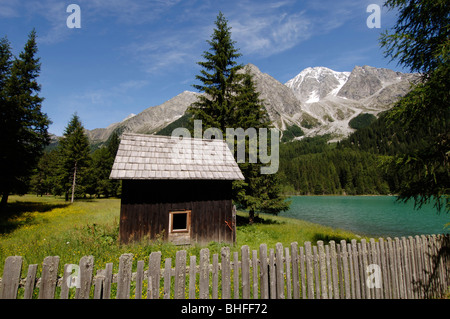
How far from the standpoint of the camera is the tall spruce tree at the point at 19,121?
758 inches

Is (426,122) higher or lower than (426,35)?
lower

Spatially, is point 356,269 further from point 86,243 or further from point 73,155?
point 73,155

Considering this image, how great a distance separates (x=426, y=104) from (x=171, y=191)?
37.5 ft

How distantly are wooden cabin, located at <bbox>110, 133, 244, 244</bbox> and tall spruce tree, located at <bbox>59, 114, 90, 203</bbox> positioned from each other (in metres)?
28.3

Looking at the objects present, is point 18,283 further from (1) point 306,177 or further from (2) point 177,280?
(1) point 306,177

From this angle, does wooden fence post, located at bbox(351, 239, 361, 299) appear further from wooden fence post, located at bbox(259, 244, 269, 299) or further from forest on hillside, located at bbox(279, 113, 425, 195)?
forest on hillside, located at bbox(279, 113, 425, 195)

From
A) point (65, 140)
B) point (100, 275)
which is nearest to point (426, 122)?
point (100, 275)

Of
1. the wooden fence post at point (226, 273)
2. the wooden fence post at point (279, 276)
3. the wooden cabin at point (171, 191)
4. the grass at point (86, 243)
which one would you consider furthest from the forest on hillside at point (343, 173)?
the wooden fence post at point (226, 273)

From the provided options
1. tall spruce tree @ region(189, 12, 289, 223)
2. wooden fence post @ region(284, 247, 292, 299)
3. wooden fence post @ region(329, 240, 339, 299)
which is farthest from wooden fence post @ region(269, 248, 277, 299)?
tall spruce tree @ region(189, 12, 289, 223)

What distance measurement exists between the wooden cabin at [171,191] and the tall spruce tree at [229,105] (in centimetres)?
458

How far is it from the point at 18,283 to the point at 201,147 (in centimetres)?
1130

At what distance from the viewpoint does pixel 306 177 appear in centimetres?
12900

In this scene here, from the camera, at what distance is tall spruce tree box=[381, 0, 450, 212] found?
6695 mm

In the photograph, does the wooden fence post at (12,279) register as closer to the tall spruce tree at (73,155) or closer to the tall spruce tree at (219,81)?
the tall spruce tree at (219,81)
